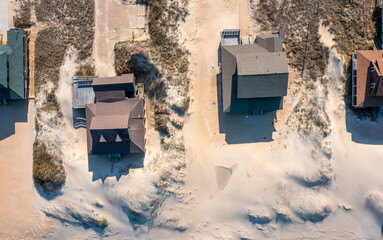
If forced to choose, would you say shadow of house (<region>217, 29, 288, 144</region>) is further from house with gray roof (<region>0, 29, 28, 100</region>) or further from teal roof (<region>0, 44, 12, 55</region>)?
teal roof (<region>0, 44, 12, 55</region>)

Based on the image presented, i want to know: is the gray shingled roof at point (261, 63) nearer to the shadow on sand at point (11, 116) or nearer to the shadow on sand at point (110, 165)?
the shadow on sand at point (110, 165)

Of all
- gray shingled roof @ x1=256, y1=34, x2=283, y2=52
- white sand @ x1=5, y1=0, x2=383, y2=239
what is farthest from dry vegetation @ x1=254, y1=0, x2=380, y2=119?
gray shingled roof @ x1=256, y1=34, x2=283, y2=52

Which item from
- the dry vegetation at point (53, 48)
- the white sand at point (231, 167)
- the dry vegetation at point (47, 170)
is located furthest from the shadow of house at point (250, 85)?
the dry vegetation at point (47, 170)

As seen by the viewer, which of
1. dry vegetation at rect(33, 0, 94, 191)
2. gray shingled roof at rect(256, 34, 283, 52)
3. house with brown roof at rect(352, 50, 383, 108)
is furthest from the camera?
dry vegetation at rect(33, 0, 94, 191)

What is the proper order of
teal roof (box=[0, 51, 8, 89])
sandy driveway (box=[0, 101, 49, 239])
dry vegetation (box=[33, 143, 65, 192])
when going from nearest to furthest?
teal roof (box=[0, 51, 8, 89]), dry vegetation (box=[33, 143, 65, 192]), sandy driveway (box=[0, 101, 49, 239])

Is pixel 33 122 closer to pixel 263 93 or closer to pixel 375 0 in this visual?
pixel 263 93

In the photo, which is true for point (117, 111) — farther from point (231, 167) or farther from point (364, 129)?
point (364, 129)

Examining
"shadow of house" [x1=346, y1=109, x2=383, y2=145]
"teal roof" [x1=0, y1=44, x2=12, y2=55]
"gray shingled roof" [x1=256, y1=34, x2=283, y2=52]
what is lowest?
"shadow of house" [x1=346, y1=109, x2=383, y2=145]
